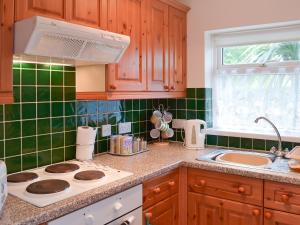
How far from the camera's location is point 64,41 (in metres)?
1.45

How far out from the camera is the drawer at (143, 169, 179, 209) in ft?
5.92

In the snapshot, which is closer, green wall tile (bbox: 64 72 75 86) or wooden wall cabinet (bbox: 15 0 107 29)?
wooden wall cabinet (bbox: 15 0 107 29)

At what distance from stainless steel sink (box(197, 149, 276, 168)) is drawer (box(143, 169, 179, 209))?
26 cm

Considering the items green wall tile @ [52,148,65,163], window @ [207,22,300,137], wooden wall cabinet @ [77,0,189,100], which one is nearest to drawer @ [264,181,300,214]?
window @ [207,22,300,137]

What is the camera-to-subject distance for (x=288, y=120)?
2.42 meters

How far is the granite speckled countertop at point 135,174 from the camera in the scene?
121cm

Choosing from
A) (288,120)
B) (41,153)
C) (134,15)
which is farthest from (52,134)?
(288,120)

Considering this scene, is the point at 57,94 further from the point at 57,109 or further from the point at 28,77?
the point at 28,77

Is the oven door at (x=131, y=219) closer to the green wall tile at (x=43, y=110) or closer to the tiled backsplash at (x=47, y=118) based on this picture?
the tiled backsplash at (x=47, y=118)

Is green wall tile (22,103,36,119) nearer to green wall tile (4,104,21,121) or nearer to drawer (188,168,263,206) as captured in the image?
green wall tile (4,104,21,121)

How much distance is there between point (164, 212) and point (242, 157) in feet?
2.70

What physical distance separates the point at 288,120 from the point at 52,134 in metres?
1.84

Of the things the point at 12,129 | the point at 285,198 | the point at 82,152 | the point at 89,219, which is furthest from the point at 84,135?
the point at 285,198

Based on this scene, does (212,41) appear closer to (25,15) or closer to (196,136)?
(196,136)
